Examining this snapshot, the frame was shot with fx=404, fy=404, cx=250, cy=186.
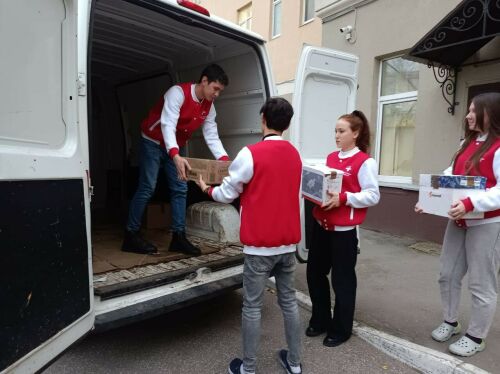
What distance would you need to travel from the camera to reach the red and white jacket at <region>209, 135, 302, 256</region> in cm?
229

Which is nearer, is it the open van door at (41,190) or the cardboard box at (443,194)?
the open van door at (41,190)

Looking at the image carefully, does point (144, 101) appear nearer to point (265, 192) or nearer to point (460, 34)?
point (265, 192)

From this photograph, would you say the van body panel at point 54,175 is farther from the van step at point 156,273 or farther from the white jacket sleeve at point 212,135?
the white jacket sleeve at point 212,135

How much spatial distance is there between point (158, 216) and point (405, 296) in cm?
280

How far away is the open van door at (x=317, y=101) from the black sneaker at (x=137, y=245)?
130cm

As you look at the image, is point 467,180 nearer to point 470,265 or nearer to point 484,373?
point 470,265

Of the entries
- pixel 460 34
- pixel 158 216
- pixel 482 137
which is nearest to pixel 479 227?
pixel 482 137

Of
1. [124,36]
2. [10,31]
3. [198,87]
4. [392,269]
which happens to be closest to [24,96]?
[10,31]

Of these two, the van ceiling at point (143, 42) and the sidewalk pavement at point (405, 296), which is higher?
the van ceiling at point (143, 42)

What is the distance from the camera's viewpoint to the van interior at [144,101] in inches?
124

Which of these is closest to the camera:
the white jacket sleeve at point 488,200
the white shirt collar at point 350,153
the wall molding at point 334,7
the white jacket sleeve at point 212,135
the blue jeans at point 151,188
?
the white jacket sleeve at point 488,200

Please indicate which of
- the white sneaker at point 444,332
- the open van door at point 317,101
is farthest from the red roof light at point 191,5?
the white sneaker at point 444,332

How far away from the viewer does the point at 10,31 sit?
5.21 ft

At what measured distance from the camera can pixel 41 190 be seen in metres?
1.72
